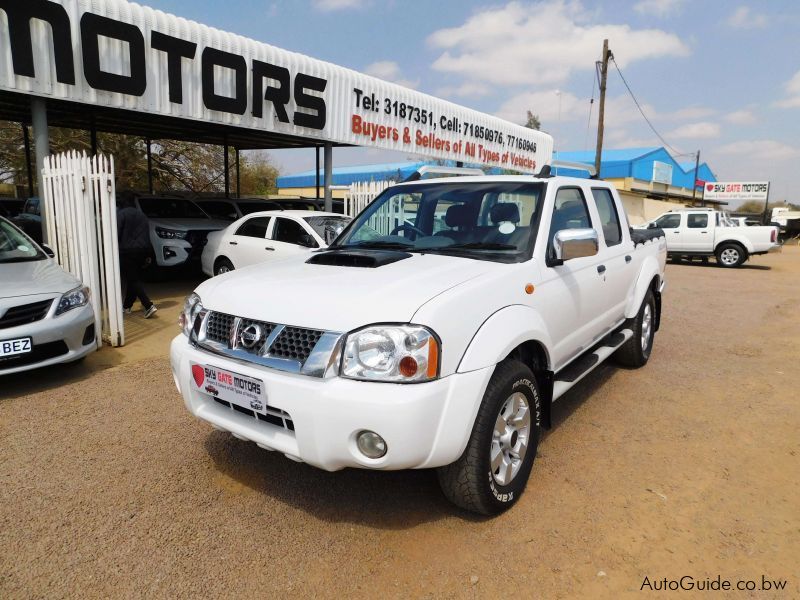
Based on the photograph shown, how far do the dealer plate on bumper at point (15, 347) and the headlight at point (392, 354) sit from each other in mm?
3497

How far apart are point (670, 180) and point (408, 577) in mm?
49240

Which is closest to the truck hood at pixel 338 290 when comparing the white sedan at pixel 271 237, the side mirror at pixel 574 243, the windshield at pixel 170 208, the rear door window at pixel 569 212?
the side mirror at pixel 574 243

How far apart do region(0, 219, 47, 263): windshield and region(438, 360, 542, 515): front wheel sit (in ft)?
16.7

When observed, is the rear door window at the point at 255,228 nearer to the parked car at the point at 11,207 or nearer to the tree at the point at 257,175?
the parked car at the point at 11,207

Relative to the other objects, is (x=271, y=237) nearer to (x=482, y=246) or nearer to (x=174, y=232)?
(x=174, y=232)

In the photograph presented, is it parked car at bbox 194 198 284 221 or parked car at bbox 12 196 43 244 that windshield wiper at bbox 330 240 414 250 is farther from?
parked car at bbox 12 196 43 244

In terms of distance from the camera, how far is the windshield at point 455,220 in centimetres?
333

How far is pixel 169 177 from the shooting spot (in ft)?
88.3

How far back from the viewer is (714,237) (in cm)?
1719

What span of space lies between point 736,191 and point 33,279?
183 ft

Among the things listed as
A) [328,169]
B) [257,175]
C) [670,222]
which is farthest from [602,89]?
[257,175]

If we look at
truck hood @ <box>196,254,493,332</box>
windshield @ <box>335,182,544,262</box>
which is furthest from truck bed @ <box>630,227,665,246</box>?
truck hood @ <box>196,254,493,332</box>

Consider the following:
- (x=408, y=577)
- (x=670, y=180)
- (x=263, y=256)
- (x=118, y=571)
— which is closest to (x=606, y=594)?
(x=408, y=577)

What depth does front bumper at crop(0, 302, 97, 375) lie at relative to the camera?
4.37m
